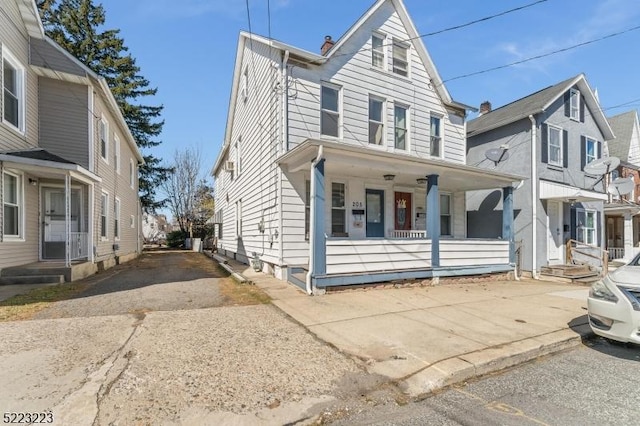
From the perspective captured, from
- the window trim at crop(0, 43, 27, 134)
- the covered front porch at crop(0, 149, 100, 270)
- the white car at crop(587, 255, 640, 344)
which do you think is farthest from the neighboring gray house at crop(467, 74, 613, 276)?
the window trim at crop(0, 43, 27, 134)

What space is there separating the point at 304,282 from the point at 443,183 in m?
6.69

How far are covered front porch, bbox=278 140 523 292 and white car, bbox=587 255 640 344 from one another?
14.5 ft

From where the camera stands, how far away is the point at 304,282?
7719mm

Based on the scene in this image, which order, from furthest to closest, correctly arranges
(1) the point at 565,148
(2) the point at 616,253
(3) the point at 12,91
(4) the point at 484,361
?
(2) the point at 616,253 → (1) the point at 565,148 → (3) the point at 12,91 → (4) the point at 484,361

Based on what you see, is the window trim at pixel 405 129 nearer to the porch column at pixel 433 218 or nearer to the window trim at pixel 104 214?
the porch column at pixel 433 218

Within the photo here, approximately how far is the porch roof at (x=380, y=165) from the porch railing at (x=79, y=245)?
6.56 m

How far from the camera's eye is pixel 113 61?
2712 centimetres

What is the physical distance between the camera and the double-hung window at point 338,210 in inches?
406

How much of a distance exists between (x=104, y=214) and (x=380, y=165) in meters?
10.3

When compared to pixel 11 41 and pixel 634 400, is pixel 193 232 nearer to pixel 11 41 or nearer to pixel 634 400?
pixel 11 41

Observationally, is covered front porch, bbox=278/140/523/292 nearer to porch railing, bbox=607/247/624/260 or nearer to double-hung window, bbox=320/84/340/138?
double-hung window, bbox=320/84/340/138

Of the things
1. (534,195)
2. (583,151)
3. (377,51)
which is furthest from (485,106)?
(377,51)

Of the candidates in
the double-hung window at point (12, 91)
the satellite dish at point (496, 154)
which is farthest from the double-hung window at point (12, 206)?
the satellite dish at point (496, 154)

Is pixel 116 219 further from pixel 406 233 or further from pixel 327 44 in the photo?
pixel 406 233
